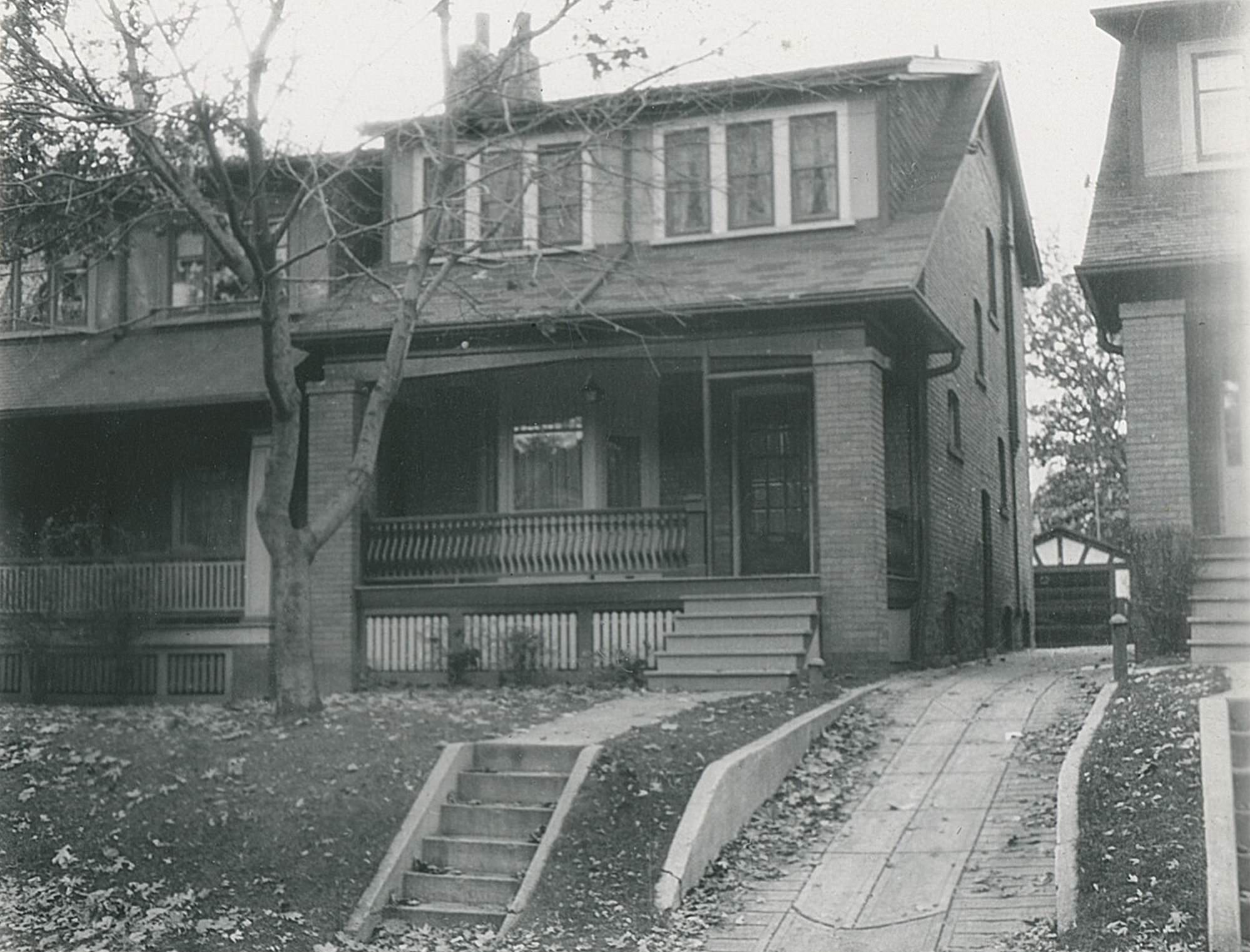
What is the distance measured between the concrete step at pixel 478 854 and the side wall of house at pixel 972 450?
9369 mm

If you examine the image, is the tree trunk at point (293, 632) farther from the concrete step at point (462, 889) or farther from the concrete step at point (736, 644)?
the concrete step at point (736, 644)

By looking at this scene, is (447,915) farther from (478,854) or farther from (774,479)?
(774,479)

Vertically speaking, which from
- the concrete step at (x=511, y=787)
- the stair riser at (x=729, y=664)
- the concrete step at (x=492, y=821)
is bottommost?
the concrete step at (x=492, y=821)

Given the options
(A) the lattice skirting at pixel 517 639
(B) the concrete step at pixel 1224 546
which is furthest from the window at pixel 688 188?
(B) the concrete step at pixel 1224 546

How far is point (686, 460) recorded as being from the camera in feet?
65.0

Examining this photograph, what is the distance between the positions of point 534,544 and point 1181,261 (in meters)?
7.74

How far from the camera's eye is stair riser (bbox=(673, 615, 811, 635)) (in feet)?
54.4

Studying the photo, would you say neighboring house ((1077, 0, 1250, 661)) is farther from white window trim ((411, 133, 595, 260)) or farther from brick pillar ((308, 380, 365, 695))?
brick pillar ((308, 380, 365, 695))

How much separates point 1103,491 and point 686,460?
109 feet

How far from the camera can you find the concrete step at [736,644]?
53.4ft

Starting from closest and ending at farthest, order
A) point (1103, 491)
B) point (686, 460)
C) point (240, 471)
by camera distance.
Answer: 1. point (686, 460)
2. point (240, 471)
3. point (1103, 491)

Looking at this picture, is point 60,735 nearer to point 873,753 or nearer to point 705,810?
point 705,810

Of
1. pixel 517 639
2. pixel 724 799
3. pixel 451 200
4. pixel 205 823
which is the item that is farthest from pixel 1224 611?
pixel 205 823

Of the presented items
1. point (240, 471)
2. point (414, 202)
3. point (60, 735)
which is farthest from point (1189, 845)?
point (240, 471)
